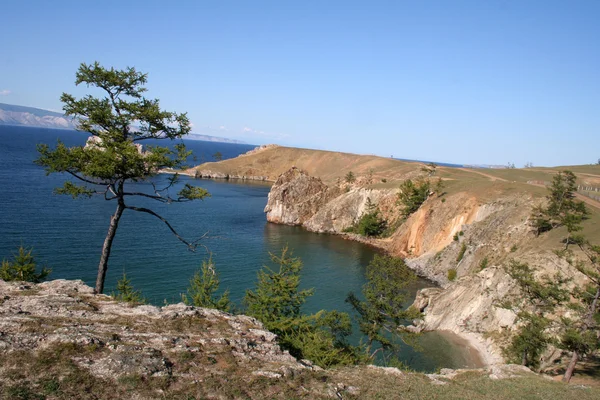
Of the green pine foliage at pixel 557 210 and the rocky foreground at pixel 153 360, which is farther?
the green pine foliage at pixel 557 210

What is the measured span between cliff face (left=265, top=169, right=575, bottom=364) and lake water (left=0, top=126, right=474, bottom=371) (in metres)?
3.80

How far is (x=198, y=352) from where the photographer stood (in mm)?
11281

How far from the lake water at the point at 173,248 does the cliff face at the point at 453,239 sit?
12.5ft

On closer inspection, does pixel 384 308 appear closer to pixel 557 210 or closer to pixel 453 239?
pixel 557 210

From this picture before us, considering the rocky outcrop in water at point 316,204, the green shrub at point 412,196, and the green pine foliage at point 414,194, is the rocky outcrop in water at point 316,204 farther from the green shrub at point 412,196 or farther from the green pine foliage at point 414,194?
the green pine foliage at point 414,194

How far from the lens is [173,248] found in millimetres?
56281

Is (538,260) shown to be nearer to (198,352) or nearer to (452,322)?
(452,322)

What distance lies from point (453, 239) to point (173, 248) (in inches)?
1657

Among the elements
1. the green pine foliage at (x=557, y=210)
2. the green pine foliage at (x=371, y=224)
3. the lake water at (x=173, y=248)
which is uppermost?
the green pine foliage at (x=557, y=210)

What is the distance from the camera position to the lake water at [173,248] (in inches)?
1651

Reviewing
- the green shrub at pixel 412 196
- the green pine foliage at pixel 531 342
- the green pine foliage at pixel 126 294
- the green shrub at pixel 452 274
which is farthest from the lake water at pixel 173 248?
the green shrub at pixel 412 196

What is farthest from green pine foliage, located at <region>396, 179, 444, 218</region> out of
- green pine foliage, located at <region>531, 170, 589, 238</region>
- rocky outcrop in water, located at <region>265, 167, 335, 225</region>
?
green pine foliage, located at <region>531, 170, 589, 238</region>

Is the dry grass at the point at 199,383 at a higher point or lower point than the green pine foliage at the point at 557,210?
lower

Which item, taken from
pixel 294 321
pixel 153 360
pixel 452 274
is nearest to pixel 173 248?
pixel 452 274
